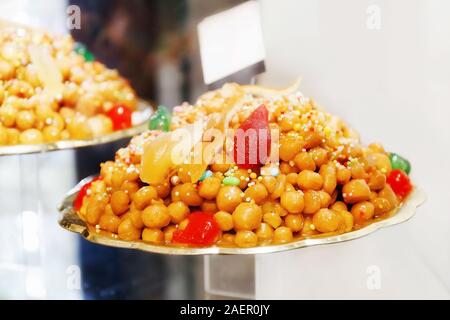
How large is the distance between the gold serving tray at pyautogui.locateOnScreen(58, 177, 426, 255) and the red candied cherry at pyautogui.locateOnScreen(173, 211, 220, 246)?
0.09 feet

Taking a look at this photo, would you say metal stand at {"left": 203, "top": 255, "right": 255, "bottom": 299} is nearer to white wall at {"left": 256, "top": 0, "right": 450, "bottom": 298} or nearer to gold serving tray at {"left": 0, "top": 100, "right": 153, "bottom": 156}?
white wall at {"left": 256, "top": 0, "right": 450, "bottom": 298}

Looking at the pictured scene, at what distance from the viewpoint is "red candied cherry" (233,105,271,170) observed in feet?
4.46

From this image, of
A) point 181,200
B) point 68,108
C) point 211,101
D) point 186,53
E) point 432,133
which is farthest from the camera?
point 186,53

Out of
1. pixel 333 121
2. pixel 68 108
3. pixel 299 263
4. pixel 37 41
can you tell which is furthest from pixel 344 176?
pixel 37 41

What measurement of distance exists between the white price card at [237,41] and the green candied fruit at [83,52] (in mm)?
510

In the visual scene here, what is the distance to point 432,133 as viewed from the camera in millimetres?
1624

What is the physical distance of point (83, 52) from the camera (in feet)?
6.54

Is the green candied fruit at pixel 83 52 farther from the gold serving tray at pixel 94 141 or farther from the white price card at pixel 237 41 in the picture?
the white price card at pixel 237 41

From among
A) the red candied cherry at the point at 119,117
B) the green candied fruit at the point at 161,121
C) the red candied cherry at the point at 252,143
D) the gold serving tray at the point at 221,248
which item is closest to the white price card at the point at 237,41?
the green candied fruit at the point at 161,121

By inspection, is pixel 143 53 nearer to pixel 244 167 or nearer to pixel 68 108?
pixel 68 108

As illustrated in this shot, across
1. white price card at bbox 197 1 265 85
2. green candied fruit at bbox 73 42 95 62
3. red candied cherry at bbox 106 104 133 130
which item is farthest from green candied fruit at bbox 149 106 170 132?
green candied fruit at bbox 73 42 95 62

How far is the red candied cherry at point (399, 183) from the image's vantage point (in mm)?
1496

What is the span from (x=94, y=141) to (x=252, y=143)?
20.9 inches

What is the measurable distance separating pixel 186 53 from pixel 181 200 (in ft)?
2.72
